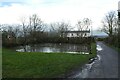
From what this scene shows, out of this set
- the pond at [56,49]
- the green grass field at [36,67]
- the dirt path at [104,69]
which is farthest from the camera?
the pond at [56,49]

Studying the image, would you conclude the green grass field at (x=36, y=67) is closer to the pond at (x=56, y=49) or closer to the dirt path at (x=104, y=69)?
the dirt path at (x=104, y=69)

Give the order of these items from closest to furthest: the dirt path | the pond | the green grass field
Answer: the green grass field → the dirt path → the pond

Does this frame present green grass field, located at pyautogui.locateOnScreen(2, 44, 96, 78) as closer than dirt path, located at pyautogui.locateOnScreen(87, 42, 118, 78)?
Yes

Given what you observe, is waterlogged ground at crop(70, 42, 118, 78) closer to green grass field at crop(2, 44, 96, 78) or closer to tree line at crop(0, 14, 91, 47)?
green grass field at crop(2, 44, 96, 78)

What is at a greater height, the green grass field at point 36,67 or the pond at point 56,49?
the green grass field at point 36,67

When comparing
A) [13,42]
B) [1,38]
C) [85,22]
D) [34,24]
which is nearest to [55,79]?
[1,38]

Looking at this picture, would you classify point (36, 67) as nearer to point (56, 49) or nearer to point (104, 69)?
point (104, 69)

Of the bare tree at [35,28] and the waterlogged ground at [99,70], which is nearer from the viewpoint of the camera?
the waterlogged ground at [99,70]

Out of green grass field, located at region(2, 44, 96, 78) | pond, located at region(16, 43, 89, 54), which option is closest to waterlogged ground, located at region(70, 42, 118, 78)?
green grass field, located at region(2, 44, 96, 78)

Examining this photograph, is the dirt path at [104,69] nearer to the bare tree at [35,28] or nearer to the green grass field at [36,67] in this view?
the green grass field at [36,67]

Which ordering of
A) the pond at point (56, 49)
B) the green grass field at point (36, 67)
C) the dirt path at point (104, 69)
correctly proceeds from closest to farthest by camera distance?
the green grass field at point (36, 67) → the dirt path at point (104, 69) → the pond at point (56, 49)

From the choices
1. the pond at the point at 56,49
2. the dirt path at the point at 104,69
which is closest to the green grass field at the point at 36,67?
the dirt path at the point at 104,69

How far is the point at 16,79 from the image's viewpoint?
1288 cm

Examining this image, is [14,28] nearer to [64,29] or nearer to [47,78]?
[64,29]
